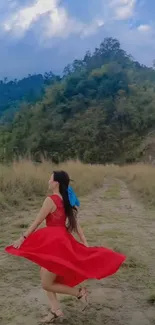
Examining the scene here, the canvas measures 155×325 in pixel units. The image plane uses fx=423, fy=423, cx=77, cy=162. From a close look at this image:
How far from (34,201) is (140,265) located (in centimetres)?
575

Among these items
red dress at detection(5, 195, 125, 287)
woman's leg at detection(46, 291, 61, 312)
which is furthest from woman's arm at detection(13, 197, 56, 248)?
woman's leg at detection(46, 291, 61, 312)

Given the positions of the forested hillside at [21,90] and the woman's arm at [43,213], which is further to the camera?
the forested hillside at [21,90]

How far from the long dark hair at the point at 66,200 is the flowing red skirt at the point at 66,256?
0.20m

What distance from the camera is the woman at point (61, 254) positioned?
3428 mm

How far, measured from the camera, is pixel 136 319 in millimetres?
3703

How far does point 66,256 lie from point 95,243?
3.03 meters

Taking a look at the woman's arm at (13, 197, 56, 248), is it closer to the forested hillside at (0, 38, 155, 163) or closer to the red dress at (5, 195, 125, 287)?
the red dress at (5, 195, 125, 287)

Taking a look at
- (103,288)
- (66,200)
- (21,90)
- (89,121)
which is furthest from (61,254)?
(21,90)

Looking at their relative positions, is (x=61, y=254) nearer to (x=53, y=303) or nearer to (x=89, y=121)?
(x=53, y=303)

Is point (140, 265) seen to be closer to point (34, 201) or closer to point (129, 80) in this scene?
point (34, 201)

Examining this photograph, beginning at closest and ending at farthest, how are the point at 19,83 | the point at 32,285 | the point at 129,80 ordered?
1. the point at 32,285
2. the point at 129,80
3. the point at 19,83

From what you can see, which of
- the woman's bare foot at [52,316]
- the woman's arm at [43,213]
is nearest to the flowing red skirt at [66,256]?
the woman's arm at [43,213]

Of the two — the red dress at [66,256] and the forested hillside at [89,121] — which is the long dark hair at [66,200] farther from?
the forested hillside at [89,121]

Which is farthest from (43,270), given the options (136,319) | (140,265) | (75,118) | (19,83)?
(19,83)
